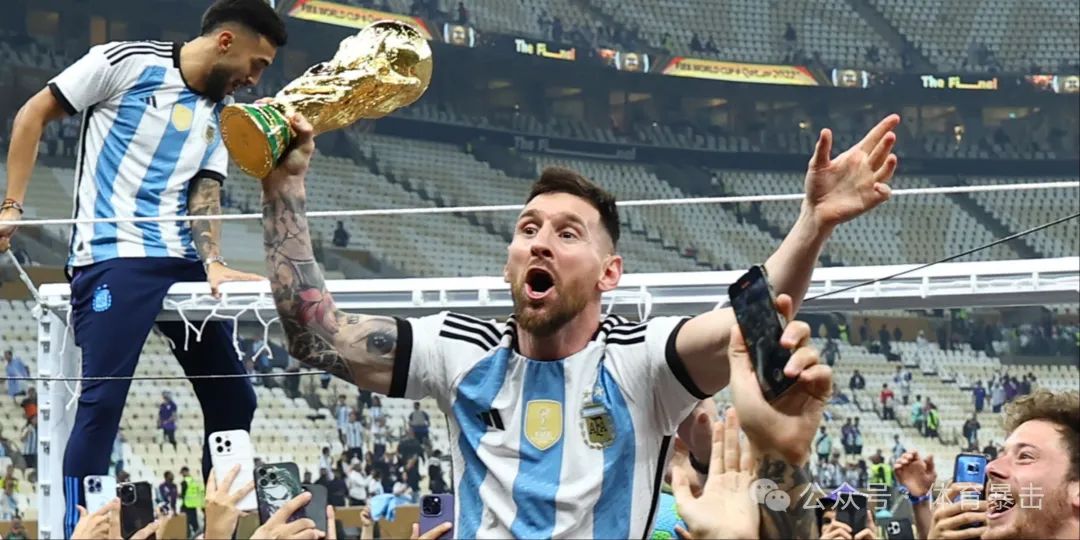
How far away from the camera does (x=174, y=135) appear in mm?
4590

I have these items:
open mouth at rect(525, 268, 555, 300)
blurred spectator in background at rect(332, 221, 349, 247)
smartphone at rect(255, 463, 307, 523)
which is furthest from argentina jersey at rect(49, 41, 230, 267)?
blurred spectator in background at rect(332, 221, 349, 247)

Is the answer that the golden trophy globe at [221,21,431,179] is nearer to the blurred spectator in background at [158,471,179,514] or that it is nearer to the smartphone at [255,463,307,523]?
the smartphone at [255,463,307,523]

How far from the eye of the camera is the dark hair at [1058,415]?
9.27ft

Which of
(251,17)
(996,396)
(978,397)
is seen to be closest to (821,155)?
(251,17)

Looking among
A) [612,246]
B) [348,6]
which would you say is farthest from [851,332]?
[612,246]

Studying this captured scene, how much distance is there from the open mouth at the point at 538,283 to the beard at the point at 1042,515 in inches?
39.2

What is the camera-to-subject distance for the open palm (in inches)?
88.2

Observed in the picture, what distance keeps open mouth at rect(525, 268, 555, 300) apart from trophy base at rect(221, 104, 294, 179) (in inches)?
18.2

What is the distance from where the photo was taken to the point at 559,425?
239 cm

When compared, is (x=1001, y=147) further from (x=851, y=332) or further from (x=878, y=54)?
(x=851, y=332)

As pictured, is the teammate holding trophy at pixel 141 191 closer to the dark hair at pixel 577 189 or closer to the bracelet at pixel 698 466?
the bracelet at pixel 698 466

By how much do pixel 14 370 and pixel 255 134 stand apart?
14268 mm

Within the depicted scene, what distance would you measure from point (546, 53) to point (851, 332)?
28.6ft

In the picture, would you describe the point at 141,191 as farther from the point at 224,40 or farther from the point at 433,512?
the point at 433,512
